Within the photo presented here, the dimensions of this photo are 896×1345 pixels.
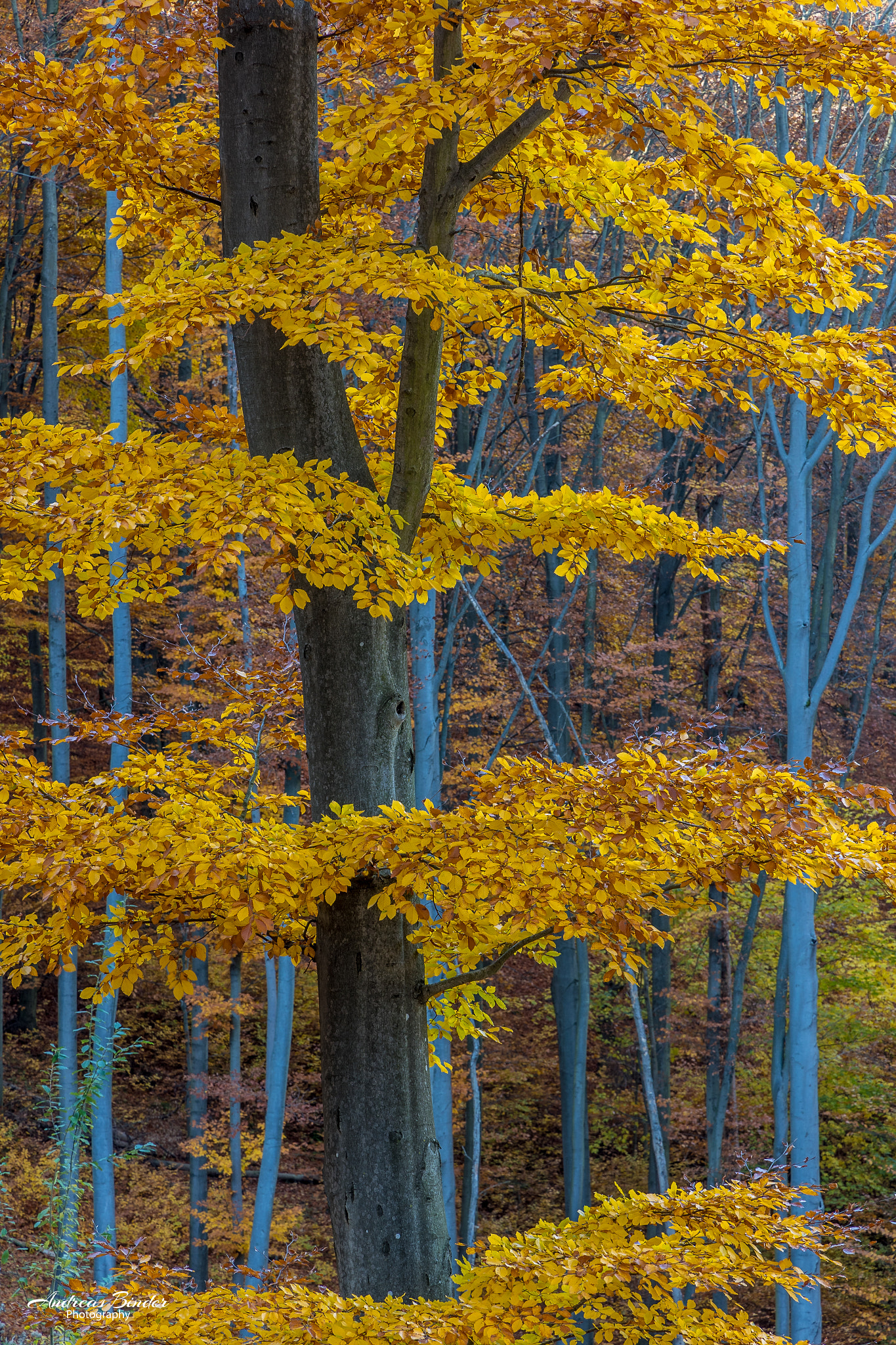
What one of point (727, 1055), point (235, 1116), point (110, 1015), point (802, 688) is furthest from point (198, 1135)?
point (802, 688)

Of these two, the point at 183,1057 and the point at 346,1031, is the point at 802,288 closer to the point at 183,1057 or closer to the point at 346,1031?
the point at 346,1031

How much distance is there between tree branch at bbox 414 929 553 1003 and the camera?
3.40 m

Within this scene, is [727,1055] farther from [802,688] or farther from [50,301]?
[50,301]

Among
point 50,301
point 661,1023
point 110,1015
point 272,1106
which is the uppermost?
point 50,301

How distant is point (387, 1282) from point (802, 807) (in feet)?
6.60

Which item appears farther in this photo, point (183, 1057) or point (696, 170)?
point (183, 1057)

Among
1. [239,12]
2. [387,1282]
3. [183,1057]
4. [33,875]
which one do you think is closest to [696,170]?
[239,12]

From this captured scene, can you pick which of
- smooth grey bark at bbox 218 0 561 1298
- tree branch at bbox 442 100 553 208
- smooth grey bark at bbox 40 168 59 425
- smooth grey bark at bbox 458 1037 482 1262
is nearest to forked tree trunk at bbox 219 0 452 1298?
smooth grey bark at bbox 218 0 561 1298

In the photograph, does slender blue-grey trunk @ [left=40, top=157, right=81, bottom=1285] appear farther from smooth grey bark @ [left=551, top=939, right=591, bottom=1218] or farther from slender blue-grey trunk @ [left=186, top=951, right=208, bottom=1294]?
smooth grey bark @ [left=551, top=939, right=591, bottom=1218]

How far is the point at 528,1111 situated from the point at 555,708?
231 inches

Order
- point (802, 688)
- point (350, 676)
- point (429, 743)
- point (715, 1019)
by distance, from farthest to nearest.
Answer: point (715, 1019)
point (429, 743)
point (802, 688)
point (350, 676)

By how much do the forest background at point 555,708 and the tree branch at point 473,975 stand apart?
5.66m

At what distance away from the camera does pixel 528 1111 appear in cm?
1420

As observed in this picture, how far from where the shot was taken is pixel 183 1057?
15078 mm
